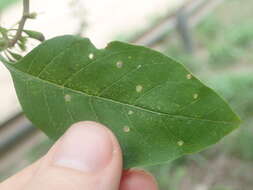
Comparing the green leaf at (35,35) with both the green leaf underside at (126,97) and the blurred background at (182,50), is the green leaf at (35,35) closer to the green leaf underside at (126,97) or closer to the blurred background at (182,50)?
the green leaf underside at (126,97)

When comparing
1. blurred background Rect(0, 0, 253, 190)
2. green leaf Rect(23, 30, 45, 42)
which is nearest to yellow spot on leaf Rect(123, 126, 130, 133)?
green leaf Rect(23, 30, 45, 42)

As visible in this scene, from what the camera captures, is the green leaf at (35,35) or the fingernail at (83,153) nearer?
the green leaf at (35,35)

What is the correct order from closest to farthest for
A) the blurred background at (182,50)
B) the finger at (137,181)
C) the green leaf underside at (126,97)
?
the green leaf underside at (126,97) < the finger at (137,181) < the blurred background at (182,50)

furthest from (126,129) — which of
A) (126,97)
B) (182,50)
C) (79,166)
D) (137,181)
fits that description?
(182,50)

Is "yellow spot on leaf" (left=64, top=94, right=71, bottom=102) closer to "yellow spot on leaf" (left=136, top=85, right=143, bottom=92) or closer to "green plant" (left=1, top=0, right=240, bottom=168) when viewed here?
"green plant" (left=1, top=0, right=240, bottom=168)

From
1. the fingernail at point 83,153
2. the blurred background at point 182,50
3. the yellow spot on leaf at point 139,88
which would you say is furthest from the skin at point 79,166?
the blurred background at point 182,50

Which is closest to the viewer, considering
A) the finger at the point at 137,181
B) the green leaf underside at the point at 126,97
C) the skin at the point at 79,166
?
the green leaf underside at the point at 126,97

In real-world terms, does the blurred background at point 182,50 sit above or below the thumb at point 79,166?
below
